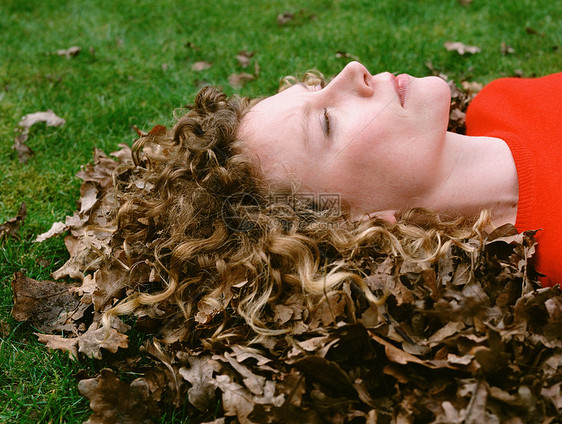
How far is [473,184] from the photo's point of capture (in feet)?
9.97

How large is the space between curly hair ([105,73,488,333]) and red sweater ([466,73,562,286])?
1.06ft

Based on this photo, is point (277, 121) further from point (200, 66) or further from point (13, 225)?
point (200, 66)

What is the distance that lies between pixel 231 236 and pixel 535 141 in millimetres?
2130

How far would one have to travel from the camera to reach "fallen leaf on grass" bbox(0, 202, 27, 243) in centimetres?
344

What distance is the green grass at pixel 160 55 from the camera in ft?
13.5


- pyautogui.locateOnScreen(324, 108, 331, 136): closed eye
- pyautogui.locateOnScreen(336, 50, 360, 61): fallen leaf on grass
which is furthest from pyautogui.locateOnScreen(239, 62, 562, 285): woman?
pyautogui.locateOnScreen(336, 50, 360, 61): fallen leaf on grass

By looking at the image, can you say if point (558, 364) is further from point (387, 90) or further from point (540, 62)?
point (540, 62)

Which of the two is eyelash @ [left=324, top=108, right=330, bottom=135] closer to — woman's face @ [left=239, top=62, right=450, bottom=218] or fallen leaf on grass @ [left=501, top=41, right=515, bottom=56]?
woman's face @ [left=239, top=62, right=450, bottom=218]

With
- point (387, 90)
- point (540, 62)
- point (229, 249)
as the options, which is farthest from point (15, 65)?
point (540, 62)

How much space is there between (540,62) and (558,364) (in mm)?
4099

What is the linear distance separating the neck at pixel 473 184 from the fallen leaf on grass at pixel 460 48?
2.53 meters

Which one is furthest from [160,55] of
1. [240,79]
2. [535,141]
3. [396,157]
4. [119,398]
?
[119,398]

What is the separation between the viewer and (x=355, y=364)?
227 cm

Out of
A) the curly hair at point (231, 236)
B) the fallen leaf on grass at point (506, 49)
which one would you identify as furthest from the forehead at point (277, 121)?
the fallen leaf on grass at point (506, 49)
